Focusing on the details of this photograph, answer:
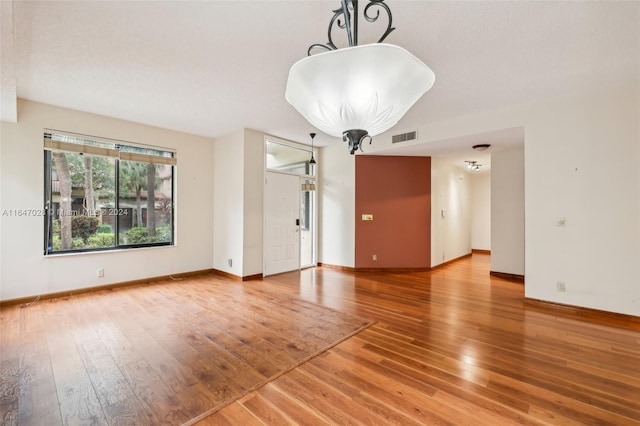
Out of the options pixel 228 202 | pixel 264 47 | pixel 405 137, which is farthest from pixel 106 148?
pixel 405 137

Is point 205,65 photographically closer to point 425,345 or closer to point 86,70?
point 86,70

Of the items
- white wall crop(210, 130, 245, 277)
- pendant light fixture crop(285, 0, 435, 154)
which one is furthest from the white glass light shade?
white wall crop(210, 130, 245, 277)

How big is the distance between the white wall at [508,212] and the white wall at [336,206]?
2939 mm

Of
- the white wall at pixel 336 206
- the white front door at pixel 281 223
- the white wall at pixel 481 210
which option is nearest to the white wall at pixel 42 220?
the white front door at pixel 281 223

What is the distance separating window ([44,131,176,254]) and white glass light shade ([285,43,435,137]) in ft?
15.2

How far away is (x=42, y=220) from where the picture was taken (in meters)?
4.07

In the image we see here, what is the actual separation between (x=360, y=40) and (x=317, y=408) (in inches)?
117

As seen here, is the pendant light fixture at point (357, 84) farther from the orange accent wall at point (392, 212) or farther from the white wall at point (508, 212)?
the white wall at point (508, 212)

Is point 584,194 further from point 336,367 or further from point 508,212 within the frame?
point 336,367

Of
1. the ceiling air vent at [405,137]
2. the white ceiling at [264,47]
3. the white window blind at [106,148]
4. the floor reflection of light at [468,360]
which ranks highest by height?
the white ceiling at [264,47]

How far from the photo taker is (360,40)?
251 cm

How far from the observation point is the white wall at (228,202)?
5.29 m

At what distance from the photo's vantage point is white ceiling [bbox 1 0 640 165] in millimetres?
2152

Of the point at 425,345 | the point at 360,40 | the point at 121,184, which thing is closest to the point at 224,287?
the point at 121,184
